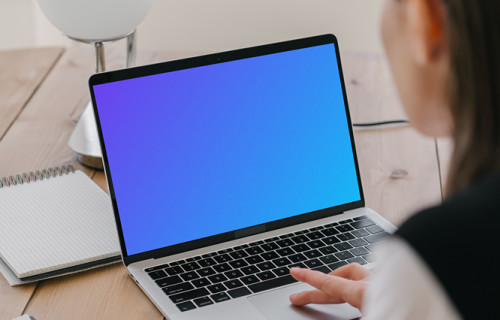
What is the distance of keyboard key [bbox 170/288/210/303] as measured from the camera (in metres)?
0.86

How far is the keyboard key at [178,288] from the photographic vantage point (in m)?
0.88

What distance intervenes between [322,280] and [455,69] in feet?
1.32

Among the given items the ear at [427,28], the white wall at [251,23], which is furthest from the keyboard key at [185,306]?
the white wall at [251,23]

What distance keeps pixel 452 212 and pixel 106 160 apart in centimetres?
56

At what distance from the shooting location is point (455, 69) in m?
0.51

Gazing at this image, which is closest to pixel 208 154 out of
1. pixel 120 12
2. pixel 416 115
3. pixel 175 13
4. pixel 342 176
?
pixel 342 176

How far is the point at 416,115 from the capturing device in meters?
0.59

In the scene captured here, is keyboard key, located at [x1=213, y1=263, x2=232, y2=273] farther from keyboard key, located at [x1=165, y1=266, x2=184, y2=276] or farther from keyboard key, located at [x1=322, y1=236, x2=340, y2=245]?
keyboard key, located at [x1=322, y1=236, x2=340, y2=245]

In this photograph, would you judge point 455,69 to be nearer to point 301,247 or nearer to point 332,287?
point 332,287

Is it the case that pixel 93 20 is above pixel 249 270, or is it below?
above

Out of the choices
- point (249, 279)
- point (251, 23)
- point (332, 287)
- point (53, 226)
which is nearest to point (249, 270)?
point (249, 279)

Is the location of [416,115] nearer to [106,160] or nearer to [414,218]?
[414,218]

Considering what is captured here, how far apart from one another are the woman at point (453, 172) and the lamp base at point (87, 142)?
73cm

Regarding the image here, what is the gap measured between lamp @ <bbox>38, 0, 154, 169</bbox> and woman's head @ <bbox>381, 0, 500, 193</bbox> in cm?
66
